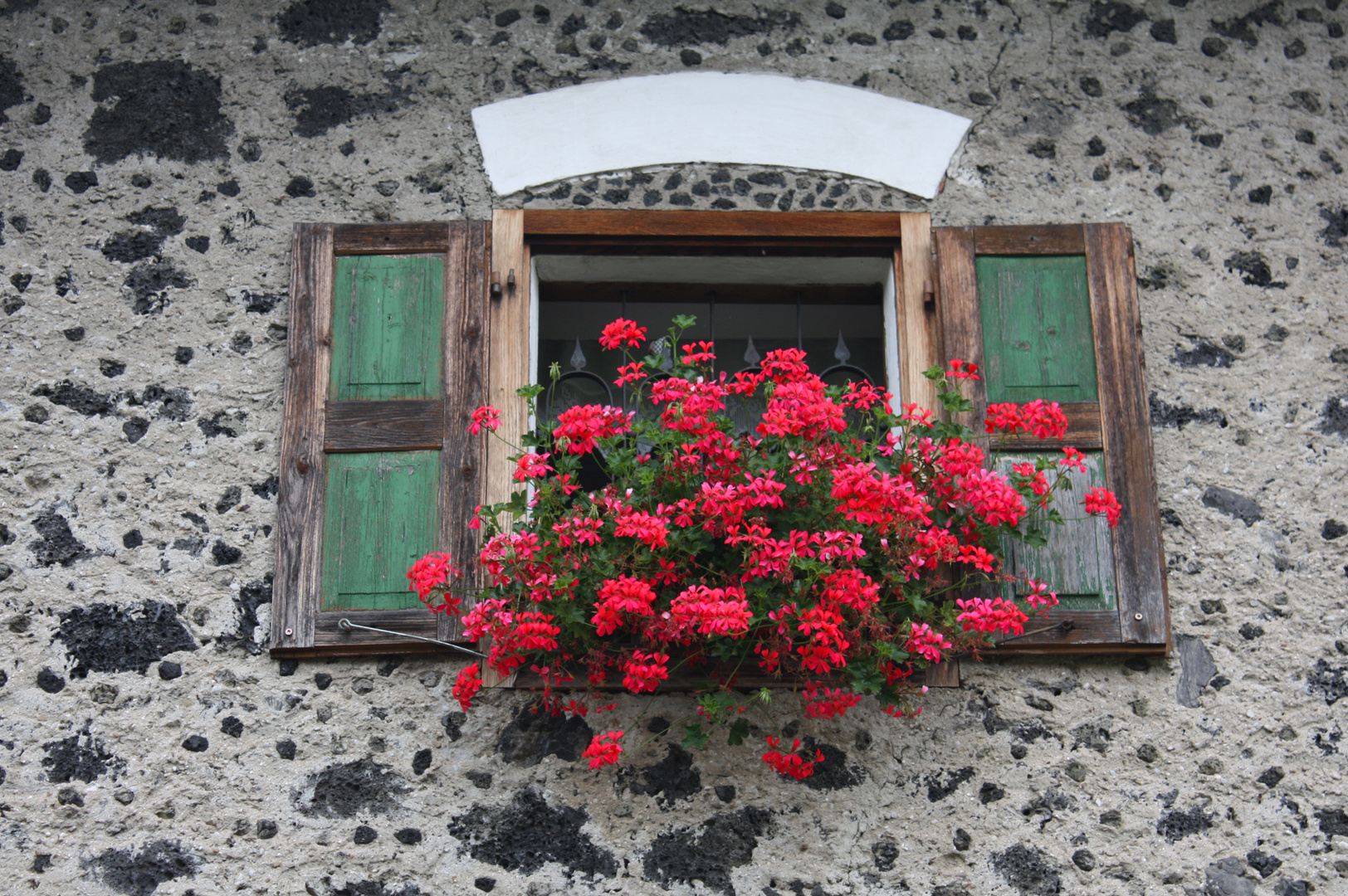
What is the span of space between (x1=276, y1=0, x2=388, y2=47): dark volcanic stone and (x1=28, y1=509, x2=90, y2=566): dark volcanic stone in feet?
5.20

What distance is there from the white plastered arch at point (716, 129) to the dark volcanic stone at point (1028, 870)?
1.82m

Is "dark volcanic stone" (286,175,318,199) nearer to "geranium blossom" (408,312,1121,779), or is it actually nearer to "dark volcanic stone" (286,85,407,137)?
"dark volcanic stone" (286,85,407,137)

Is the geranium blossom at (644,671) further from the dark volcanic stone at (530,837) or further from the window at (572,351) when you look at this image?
the window at (572,351)

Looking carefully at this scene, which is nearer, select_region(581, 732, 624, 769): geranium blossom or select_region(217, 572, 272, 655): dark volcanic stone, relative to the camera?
select_region(581, 732, 624, 769): geranium blossom

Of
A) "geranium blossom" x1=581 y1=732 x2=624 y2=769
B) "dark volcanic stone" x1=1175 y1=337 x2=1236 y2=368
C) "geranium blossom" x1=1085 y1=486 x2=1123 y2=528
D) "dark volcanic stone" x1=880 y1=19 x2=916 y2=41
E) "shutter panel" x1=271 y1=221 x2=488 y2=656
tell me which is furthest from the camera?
"dark volcanic stone" x1=880 y1=19 x2=916 y2=41

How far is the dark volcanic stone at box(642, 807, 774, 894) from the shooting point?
3094 millimetres

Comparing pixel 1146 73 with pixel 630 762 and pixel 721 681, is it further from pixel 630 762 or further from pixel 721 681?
pixel 630 762

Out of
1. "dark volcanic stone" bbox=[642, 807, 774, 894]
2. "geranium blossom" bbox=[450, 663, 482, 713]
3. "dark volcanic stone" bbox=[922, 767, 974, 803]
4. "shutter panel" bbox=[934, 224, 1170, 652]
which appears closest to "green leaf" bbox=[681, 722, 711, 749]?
"dark volcanic stone" bbox=[642, 807, 774, 894]

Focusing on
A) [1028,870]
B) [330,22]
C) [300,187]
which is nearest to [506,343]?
[300,187]

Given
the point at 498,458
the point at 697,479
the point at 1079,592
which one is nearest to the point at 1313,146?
the point at 1079,592

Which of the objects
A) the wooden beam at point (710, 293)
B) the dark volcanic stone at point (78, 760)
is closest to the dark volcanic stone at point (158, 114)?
the wooden beam at point (710, 293)

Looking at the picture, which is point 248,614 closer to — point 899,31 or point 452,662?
point 452,662

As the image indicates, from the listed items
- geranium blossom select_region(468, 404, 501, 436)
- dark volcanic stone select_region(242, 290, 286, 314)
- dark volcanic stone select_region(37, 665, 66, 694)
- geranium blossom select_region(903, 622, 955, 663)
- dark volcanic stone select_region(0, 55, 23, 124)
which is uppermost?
dark volcanic stone select_region(0, 55, 23, 124)

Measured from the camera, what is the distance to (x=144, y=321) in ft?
11.8
